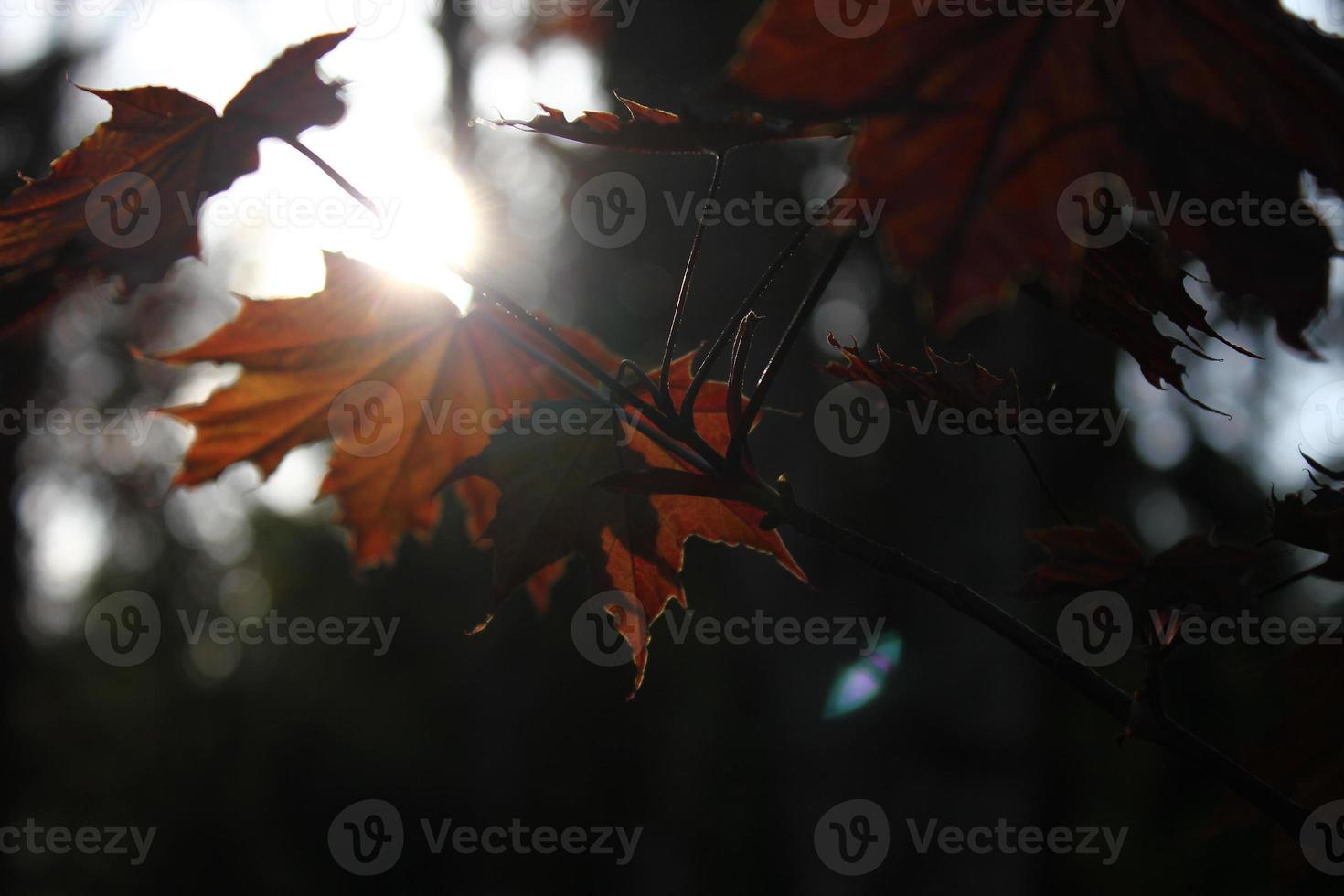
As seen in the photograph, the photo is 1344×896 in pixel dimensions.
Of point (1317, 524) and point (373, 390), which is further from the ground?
point (373, 390)

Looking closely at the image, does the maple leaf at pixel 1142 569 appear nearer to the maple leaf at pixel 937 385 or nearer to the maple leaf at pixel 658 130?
the maple leaf at pixel 937 385

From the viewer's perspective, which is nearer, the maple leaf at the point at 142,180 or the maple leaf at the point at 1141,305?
the maple leaf at the point at 1141,305

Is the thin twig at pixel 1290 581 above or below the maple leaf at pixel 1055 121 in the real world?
below

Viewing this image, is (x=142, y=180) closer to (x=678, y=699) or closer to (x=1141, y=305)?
(x=1141, y=305)

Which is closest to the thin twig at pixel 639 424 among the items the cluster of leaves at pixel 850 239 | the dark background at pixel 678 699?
the cluster of leaves at pixel 850 239

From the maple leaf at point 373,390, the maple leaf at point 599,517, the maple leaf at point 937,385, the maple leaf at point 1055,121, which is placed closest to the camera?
the maple leaf at point 1055,121

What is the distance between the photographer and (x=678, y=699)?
26.3 feet

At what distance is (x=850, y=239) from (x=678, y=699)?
7.93 m

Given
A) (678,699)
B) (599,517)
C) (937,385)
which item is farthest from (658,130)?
(678,699)

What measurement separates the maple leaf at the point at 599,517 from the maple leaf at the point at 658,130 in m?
0.30

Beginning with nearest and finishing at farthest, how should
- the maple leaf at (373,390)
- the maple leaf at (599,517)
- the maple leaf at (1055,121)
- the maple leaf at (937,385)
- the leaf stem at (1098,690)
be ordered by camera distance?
the maple leaf at (1055,121), the leaf stem at (1098,690), the maple leaf at (937,385), the maple leaf at (599,517), the maple leaf at (373,390)

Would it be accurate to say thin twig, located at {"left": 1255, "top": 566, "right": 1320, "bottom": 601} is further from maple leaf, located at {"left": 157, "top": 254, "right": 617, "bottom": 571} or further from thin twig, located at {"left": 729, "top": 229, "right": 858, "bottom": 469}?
maple leaf, located at {"left": 157, "top": 254, "right": 617, "bottom": 571}

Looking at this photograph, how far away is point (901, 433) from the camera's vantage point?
5.18 meters

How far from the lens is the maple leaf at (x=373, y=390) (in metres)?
0.96
